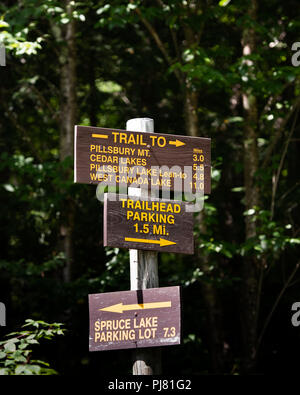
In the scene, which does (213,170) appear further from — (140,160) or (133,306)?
(133,306)

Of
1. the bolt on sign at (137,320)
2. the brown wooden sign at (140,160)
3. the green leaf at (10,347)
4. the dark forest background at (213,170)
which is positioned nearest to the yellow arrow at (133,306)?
the bolt on sign at (137,320)

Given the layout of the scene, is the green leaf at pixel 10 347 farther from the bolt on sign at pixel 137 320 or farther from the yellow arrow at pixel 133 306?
the yellow arrow at pixel 133 306

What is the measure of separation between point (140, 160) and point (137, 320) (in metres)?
1.08

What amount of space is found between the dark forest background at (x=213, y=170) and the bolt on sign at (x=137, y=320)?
350 centimetres

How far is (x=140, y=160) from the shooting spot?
413cm

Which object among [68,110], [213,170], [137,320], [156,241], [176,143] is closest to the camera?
[137,320]

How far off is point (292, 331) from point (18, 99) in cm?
649

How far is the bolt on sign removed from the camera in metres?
3.89

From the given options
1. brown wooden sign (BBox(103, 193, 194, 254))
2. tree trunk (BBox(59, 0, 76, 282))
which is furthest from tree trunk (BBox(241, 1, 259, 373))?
brown wooden sign (BBox(103, 193, 194, 254))

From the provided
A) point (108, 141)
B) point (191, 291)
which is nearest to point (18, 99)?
point (191, 291)

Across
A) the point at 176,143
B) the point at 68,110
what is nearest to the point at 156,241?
the point at 176,143

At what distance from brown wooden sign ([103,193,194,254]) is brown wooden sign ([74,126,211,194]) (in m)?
0.14

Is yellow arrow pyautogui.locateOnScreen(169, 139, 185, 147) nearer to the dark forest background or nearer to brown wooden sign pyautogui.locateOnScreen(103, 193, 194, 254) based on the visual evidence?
brown wooden sign pyautogui.locateOnScreen(103, 193, 194, 254)

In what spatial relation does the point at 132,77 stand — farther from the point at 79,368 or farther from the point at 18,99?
the point at 79,368
